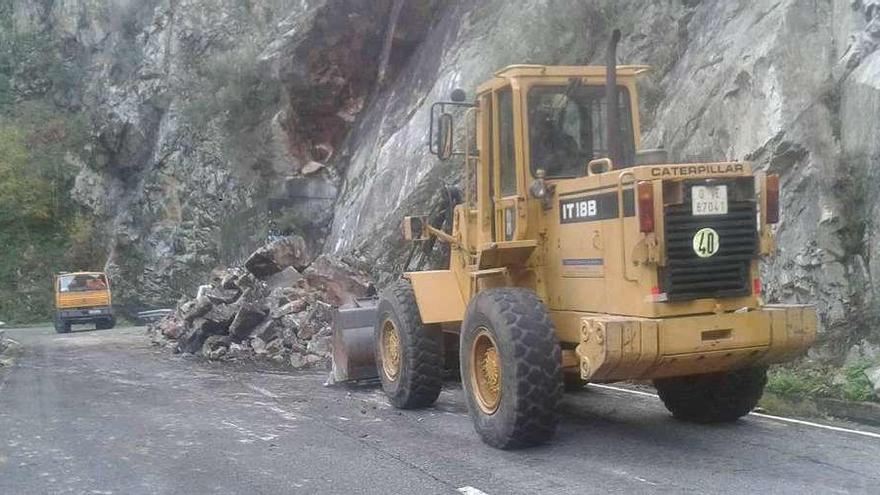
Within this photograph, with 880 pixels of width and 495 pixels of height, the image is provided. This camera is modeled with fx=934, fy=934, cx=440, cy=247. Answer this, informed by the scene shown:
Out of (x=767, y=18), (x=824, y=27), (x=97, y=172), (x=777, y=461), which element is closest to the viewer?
(x=777, y=461)

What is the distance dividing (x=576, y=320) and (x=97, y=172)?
32.7 meters

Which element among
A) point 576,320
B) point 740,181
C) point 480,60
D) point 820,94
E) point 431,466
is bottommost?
point 431,466

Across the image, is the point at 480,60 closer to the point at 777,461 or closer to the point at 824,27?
the point at 824,27

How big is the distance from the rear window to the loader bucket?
20.7 meters

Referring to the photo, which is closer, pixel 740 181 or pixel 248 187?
pixel 740 181

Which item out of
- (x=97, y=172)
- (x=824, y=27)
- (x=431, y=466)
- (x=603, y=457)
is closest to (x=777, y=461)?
(x=603, y=457)

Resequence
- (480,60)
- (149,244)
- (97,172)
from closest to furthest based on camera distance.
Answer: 1. (480,60)
2. (149,244)
3. (97,172)

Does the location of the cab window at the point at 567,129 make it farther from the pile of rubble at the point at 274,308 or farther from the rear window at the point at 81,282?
the rear window at the point at 81,282

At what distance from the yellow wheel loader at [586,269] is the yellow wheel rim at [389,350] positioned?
0.57 meters

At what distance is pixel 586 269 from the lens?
780cm

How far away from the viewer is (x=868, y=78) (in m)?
12.0

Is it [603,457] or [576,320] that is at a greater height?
[576,320]

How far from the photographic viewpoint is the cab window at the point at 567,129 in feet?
27.3

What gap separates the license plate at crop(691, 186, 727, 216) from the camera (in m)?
7.27
